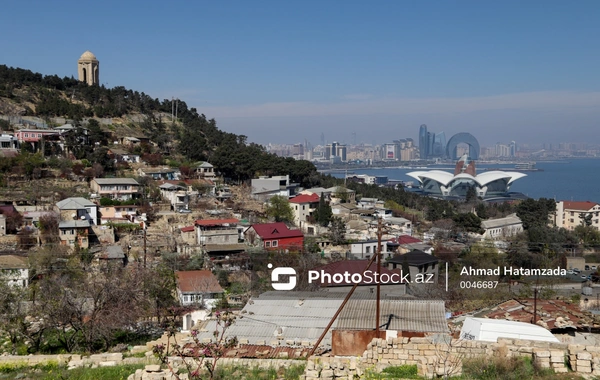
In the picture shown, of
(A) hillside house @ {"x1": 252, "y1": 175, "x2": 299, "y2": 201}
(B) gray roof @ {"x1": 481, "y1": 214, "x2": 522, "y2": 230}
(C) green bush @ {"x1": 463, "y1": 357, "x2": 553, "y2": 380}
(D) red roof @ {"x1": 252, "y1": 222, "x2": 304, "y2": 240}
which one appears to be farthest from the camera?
(A) hillside house @ {"x1": 252, "y1": 175, "x2": 299, "y2": 201}

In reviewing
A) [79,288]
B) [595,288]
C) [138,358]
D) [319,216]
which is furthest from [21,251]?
[595,288]

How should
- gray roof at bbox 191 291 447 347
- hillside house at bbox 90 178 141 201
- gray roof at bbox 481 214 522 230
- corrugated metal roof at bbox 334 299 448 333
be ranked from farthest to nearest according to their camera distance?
gray roof at bbox 481 214 522 230 < hillside house at bbox 90 178 141 201 < gray roof at bbox 191 291 447 347 < corrugated metal roof at bbox 334 299 448 333

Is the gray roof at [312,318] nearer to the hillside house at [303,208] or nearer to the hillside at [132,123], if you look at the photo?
the hillside house at [303,208]

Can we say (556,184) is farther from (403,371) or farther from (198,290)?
(403,371)

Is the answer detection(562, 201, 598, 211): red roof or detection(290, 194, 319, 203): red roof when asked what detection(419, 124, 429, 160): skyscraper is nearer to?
detection(562, 201, 598, 211): red roof

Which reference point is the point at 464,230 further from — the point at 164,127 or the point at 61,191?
the point at 164,127

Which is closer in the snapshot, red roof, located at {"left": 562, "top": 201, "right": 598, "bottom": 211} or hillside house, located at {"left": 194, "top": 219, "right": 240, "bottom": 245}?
hillside house, located at {"left": 194, "top": 219, "right": 240, "bottom": 245}

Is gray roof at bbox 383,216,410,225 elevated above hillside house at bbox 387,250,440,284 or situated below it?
above

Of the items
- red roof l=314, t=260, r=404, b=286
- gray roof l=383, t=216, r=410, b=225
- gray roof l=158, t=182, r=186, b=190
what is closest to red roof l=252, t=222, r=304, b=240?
red roof l=314, t=260, r=404, b=286
